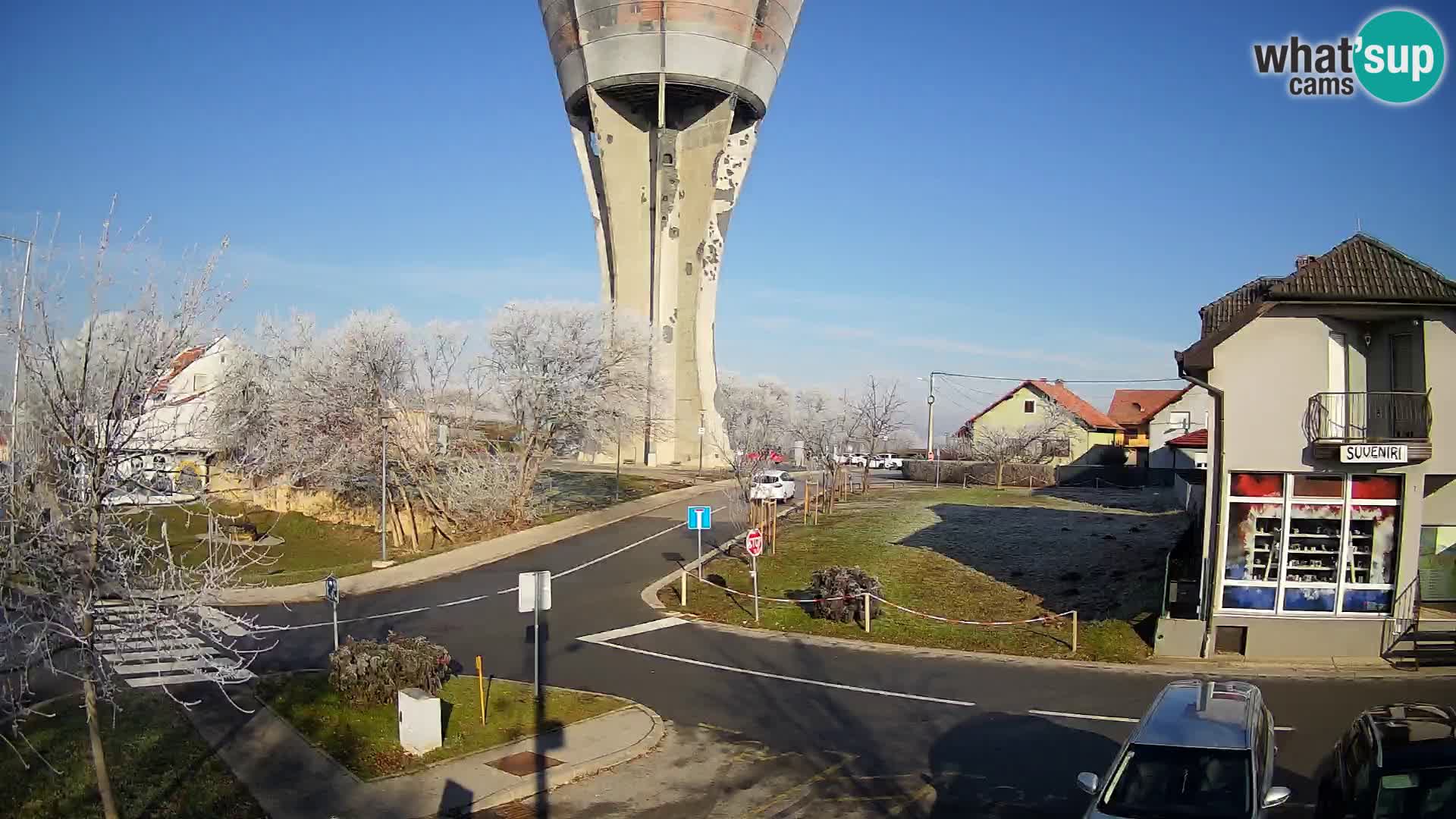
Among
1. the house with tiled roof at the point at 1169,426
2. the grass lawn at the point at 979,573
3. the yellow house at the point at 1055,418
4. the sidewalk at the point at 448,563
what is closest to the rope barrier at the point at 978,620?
the grass lawn at the point at 979,573

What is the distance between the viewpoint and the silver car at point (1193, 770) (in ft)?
28.9

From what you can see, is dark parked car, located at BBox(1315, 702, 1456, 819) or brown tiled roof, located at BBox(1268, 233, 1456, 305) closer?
dark parked car, located at BBox(1315, 702, 1456, 819)

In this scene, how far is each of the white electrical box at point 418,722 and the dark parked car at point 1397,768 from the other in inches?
392

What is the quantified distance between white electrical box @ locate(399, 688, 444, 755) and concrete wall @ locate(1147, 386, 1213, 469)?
52.9 meters

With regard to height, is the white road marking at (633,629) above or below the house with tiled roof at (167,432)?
below

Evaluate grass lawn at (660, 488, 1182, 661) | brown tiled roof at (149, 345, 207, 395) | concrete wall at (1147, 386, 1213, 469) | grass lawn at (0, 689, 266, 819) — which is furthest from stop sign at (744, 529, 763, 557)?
concrete wall at (1147, 386, 1213, 469)

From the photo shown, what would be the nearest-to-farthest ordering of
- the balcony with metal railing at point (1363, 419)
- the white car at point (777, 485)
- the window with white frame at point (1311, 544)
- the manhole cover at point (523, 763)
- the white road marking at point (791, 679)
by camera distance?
the manhole cover at point (523, 763), the white road marking at point (791, 679), the balcony with metal railing at point (1363, 419), the window with white frame at point (1311, 544), the white car at point (777, 485)

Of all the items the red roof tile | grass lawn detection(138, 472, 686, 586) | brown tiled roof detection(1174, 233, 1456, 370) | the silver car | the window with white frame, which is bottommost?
grass lawn detection(138, 472, 686, 586)

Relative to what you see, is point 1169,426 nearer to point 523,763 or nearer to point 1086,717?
point 1086,717

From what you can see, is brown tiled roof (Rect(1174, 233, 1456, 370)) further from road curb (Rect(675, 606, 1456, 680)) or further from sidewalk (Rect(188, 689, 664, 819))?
sidewalk (Rect(188, 689, 664, 819))

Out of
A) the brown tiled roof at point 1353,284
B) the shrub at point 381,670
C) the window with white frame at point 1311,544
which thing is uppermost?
the brown tiled roof at point 1353,284

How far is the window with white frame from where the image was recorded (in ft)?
59.5

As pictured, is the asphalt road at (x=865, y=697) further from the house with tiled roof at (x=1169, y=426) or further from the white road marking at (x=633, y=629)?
the house with tiled roof at (x=1169, y=426)

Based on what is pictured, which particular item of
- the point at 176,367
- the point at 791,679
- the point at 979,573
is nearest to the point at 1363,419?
the point at 791,679
